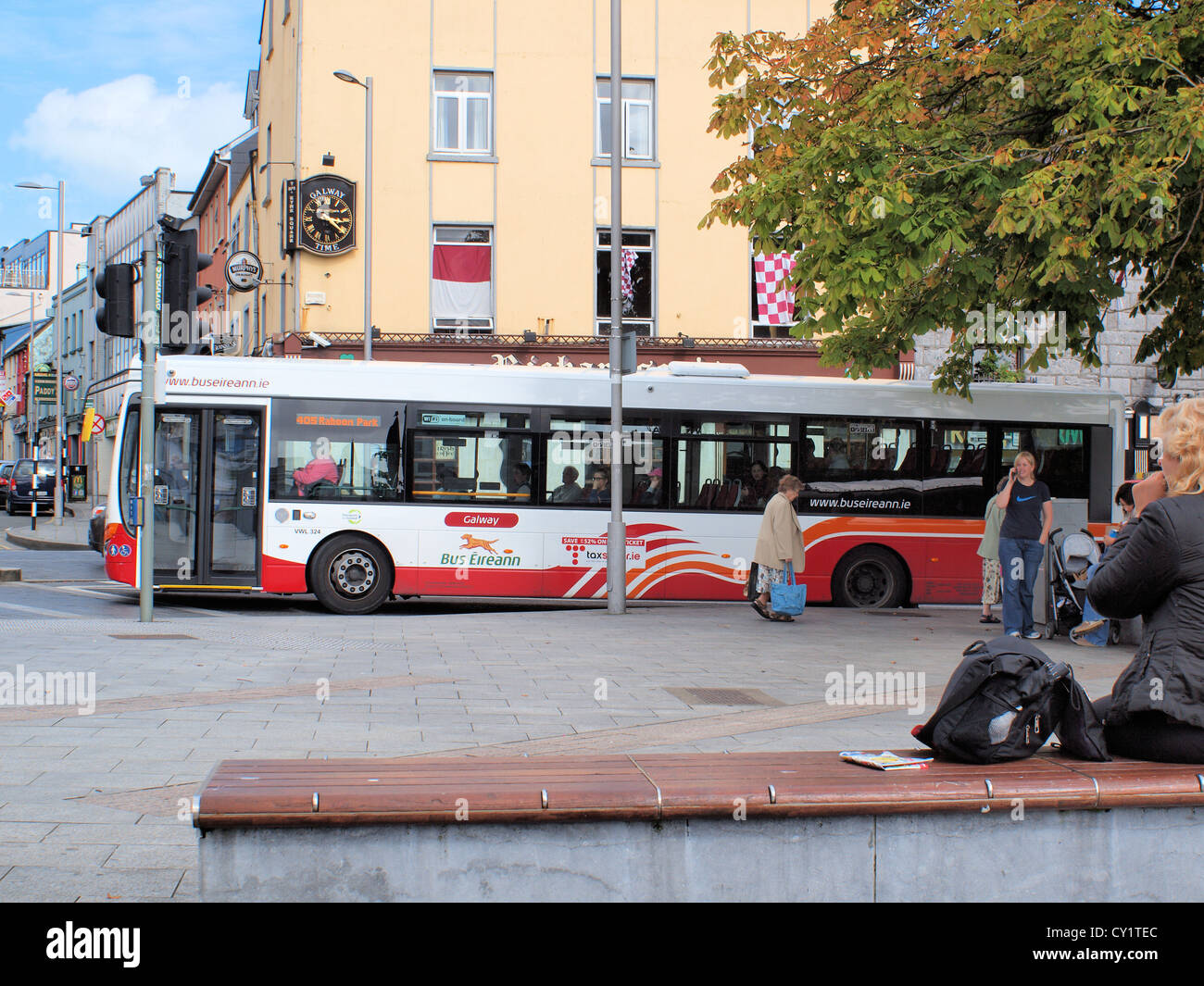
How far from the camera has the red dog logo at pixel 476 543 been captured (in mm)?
16047

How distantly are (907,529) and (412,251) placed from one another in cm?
1379

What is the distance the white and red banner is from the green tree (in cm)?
1321

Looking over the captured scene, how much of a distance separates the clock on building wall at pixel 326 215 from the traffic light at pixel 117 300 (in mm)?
14584

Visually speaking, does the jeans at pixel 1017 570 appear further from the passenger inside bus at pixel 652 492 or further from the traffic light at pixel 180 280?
the traffic light at pixel 180 280

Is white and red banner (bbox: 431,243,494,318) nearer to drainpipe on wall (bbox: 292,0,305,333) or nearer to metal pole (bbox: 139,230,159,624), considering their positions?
drainpipe on wall (bbox: 292,0,305,333)

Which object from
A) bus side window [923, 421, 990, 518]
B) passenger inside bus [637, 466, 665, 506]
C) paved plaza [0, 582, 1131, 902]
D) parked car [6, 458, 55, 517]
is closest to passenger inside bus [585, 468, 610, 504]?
passenger inside bus [637, 466, 665, 506]

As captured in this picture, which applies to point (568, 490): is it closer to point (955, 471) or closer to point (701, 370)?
point (701, 370)

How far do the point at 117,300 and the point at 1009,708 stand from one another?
9.96 metres

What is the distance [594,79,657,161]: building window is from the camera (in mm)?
27406

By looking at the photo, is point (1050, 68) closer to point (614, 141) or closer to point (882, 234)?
point (882, 234)

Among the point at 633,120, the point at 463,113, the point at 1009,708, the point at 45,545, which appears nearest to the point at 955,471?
the point at 1009,708

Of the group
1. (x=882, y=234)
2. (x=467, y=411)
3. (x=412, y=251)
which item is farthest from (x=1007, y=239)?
(x=412, y=251)

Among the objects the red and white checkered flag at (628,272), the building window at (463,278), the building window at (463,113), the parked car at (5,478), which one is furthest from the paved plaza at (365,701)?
the parked car at (5,478)

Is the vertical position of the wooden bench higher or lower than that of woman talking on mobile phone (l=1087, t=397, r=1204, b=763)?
lower
